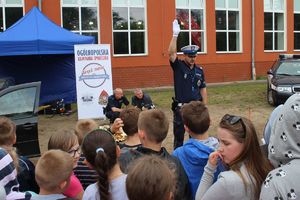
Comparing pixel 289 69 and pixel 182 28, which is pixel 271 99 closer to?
pixel 289 69

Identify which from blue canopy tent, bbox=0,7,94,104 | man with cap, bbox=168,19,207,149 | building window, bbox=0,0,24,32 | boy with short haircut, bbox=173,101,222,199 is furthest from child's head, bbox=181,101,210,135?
building window, bbox=0,0,24,32

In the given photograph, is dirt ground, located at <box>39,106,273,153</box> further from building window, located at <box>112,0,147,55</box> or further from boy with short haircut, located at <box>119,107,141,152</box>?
building window, located at <box>112,0,147,55</box>

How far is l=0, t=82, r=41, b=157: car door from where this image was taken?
723cm

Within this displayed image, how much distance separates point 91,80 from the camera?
13.4 m

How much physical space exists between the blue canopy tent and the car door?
6.44 meters

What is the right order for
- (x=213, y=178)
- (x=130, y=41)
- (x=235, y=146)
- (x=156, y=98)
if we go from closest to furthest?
(x=235, y=146)
(x=213, y=178)
(x=156, y=98)
(x=130, y=41)

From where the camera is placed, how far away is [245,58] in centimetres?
2459

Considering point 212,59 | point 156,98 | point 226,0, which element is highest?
point 226,0

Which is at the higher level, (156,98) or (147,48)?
(147,48)

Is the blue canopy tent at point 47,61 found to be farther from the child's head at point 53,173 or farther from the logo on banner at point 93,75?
the child's head at point 53,173

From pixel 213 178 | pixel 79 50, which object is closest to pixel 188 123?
pixel 213 178

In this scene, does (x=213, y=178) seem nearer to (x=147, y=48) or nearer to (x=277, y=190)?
(x=277, y=190)

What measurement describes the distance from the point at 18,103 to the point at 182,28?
643 inches

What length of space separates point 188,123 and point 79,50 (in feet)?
31.9
